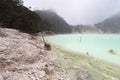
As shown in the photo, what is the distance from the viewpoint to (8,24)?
46.9 m

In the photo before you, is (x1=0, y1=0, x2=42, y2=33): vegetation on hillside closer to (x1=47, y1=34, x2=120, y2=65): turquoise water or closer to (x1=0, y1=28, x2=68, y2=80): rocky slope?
(x1=47, y1=34, x2=120, y2=65): turquoise water

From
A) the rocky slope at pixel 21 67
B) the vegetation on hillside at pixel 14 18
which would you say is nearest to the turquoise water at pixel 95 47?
the vegetation on hillside at pixel 14 18

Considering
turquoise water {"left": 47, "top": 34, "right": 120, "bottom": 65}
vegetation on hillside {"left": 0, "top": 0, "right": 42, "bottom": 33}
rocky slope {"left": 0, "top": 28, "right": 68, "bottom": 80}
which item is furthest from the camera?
vegetation on hillside {"left": 0, "top": 0, "right": 42, "bottom": 33}

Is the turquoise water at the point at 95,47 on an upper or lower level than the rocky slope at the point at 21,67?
lower

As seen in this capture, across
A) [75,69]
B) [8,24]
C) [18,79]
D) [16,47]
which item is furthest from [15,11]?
[18,79]

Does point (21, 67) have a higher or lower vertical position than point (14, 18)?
lower

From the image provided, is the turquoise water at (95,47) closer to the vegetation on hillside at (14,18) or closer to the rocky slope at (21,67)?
the vegetation on hillside at (14,18)

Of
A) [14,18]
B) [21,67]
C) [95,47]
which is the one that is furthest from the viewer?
[14,18]

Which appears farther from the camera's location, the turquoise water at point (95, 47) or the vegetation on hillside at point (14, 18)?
the vegetation on hillside at point (14, 18)

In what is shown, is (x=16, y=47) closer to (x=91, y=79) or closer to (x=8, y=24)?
(x=91, y=79)

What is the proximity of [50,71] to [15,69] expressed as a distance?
2.99 meters

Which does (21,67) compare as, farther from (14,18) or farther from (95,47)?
(14,18)

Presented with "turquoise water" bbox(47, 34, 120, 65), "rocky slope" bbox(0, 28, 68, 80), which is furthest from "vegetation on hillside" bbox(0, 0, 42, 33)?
"rocky slope" bbox(0, 28, 68, 80)

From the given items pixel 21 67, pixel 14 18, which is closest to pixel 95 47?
pixel 14 18
